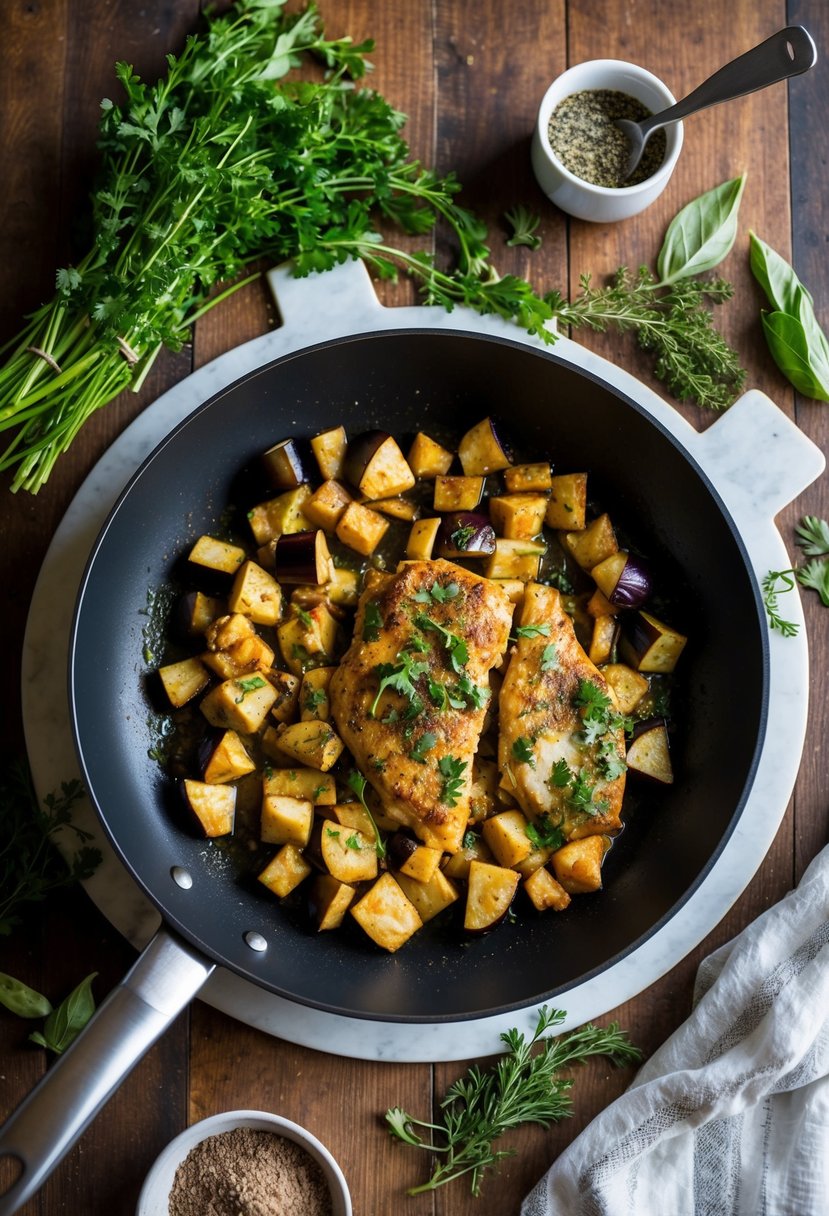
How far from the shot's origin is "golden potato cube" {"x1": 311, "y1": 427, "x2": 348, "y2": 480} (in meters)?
3.58

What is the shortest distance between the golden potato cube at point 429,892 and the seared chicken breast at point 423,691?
125mm

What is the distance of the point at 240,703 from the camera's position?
3.35 meters

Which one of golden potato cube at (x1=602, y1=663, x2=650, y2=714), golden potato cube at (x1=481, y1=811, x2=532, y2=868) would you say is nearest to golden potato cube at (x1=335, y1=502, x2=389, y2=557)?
golden potato cube at (x1=602, y1=663, x2=650, y2=714)

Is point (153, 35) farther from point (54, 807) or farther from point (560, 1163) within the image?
point (560, 1163)

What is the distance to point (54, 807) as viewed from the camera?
3336 millimetres

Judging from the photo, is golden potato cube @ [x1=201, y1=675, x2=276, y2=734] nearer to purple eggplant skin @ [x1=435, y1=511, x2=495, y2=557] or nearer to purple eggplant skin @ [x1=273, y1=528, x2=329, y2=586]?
purple eggplant skin @ [x1=273, y1=528, x2=329, y2=586]

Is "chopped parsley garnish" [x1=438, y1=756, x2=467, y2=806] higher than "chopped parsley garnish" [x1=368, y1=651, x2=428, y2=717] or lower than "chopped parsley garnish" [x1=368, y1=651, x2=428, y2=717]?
lower

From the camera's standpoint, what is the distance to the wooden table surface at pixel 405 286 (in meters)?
3.41

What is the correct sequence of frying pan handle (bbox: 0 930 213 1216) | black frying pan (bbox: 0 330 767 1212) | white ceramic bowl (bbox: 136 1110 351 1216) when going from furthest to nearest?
black frying pan (bbox: 0 330 767 1212) < white ceramic bowl (bbox: 136 1110 351 1216) < frying pan handle (bbox: 0 930 213 1216)

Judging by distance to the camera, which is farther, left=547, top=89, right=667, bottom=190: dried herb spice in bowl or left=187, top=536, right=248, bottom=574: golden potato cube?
left=547, top=89, right=667, bottom=190: dried herb spice in bowl

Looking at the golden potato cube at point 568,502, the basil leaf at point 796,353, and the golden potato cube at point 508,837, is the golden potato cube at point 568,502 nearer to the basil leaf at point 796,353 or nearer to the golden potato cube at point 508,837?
the basil leaf at point 796,353

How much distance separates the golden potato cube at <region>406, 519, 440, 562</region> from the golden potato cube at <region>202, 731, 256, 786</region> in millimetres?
838

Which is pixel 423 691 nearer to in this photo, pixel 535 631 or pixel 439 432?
pixel 535 631

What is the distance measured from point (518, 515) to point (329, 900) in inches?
54.3
